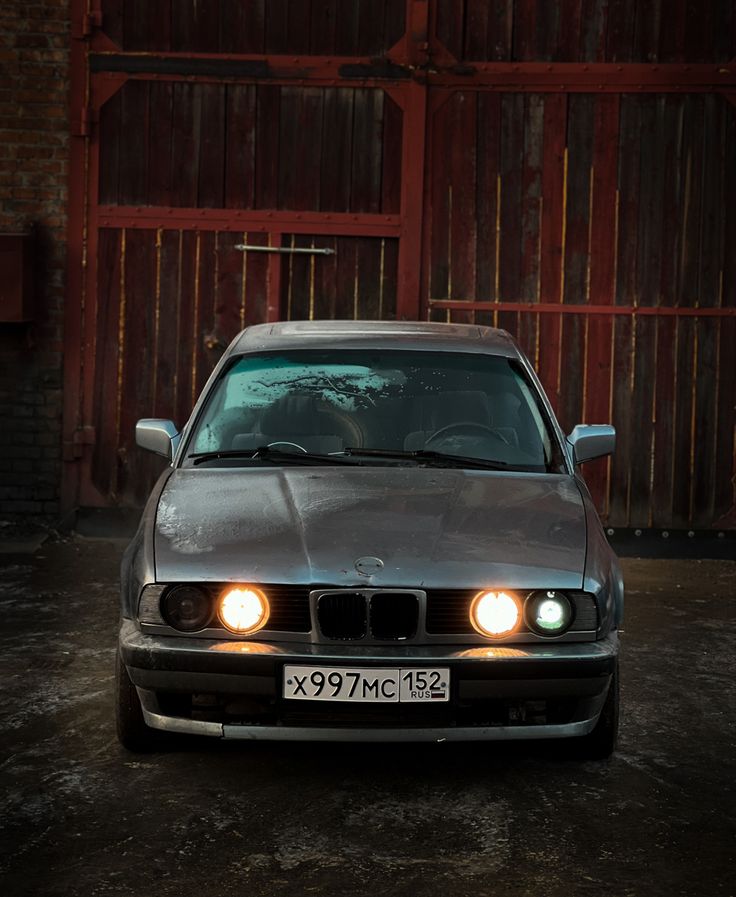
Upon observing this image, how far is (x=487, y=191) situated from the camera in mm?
10078

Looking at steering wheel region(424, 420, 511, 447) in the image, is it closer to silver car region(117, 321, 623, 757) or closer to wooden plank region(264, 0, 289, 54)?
silver car region(117, 321, 623, 757)

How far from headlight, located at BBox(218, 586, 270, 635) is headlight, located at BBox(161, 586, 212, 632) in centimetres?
6

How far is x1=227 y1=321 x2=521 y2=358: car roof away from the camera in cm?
586

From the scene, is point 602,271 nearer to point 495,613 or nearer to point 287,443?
point 287,443

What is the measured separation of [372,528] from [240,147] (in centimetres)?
608

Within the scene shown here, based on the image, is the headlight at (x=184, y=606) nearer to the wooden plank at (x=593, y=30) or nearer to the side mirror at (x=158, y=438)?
the side mirror at (x=158, y=438)

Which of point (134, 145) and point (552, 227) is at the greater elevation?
point (134, 145)

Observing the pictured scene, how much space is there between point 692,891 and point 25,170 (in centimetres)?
775

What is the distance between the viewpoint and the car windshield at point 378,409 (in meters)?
5.45

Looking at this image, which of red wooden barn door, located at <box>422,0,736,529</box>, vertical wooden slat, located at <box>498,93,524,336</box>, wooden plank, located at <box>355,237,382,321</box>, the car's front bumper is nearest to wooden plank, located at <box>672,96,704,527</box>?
red wooden barn door, located at <box>422,0,736,529</box>

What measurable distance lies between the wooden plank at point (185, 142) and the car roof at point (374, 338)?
13.4ft

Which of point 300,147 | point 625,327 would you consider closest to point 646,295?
point 625,327

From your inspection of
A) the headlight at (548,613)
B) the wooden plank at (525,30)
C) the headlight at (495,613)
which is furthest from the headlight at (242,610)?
the wooden plank at (525,30)

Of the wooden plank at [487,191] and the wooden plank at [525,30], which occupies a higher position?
the wooden plank at [525,30]
